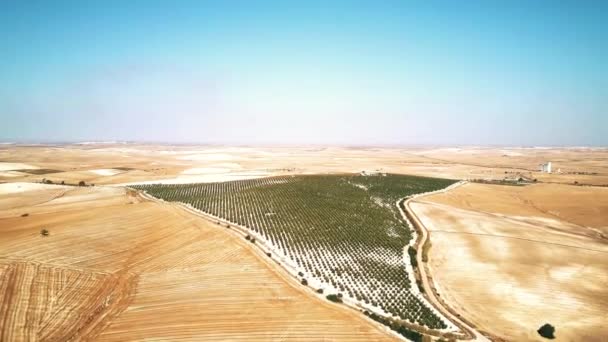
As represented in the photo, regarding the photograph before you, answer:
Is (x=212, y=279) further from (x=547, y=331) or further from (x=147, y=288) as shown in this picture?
(x=547, y=331)

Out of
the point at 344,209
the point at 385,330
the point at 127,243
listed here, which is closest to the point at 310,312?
the point at 385,330

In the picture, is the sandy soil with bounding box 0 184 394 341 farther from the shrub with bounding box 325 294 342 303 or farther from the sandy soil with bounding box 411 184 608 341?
the sandy soil with bounding box 411 184 608 341

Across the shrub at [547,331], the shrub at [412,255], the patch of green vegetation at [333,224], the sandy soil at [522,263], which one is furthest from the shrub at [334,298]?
the shrub at [547,331]

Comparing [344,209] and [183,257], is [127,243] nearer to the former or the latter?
[183,257]

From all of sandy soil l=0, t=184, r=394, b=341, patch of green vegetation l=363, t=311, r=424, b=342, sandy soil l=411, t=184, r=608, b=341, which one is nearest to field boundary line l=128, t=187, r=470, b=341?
patch of green vegetation l=363, t=311, r=424, b=342

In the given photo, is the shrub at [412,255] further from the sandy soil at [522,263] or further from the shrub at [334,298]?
the shrub at [334,298]

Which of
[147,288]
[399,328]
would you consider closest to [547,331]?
[399,328]

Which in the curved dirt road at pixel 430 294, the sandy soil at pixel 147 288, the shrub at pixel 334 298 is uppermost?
the sandy soil at pixel 147 288

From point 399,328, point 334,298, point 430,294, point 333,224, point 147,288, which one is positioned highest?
point 333,224
